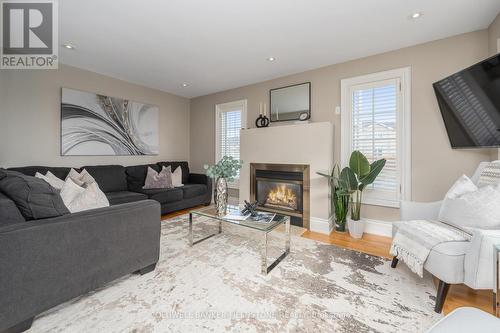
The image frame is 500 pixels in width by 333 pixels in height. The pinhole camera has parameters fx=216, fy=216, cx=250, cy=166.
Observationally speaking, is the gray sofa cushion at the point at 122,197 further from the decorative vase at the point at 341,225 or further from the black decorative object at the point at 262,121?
the decorative vase at the point at 341,225

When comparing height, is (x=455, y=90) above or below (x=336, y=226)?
above

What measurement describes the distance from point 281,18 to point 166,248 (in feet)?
9.15

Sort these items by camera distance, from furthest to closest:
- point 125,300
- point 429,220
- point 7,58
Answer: point 7,58 → point 429,220 → point 125,300

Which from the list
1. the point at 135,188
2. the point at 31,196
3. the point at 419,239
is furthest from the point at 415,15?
the point at 135,188

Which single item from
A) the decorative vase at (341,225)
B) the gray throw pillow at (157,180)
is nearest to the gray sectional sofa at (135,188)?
the gray throw pillow at (157,180)

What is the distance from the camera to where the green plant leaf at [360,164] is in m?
2.73

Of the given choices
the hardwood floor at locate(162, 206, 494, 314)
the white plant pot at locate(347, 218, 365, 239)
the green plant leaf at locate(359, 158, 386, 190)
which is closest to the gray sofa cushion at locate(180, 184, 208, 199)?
the hardwood floor at locate(162, 206, 494, 314)

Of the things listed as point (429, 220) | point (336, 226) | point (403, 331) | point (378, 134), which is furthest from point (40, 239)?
point (378, 134)

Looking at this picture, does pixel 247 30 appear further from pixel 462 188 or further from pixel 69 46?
pixel 462 188

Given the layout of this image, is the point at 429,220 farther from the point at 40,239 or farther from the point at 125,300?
the point at 40,239

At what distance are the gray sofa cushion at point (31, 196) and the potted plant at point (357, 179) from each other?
2918 mm

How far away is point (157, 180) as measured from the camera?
12.9ft

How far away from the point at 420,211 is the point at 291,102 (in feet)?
7.92

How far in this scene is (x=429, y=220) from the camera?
203cm
